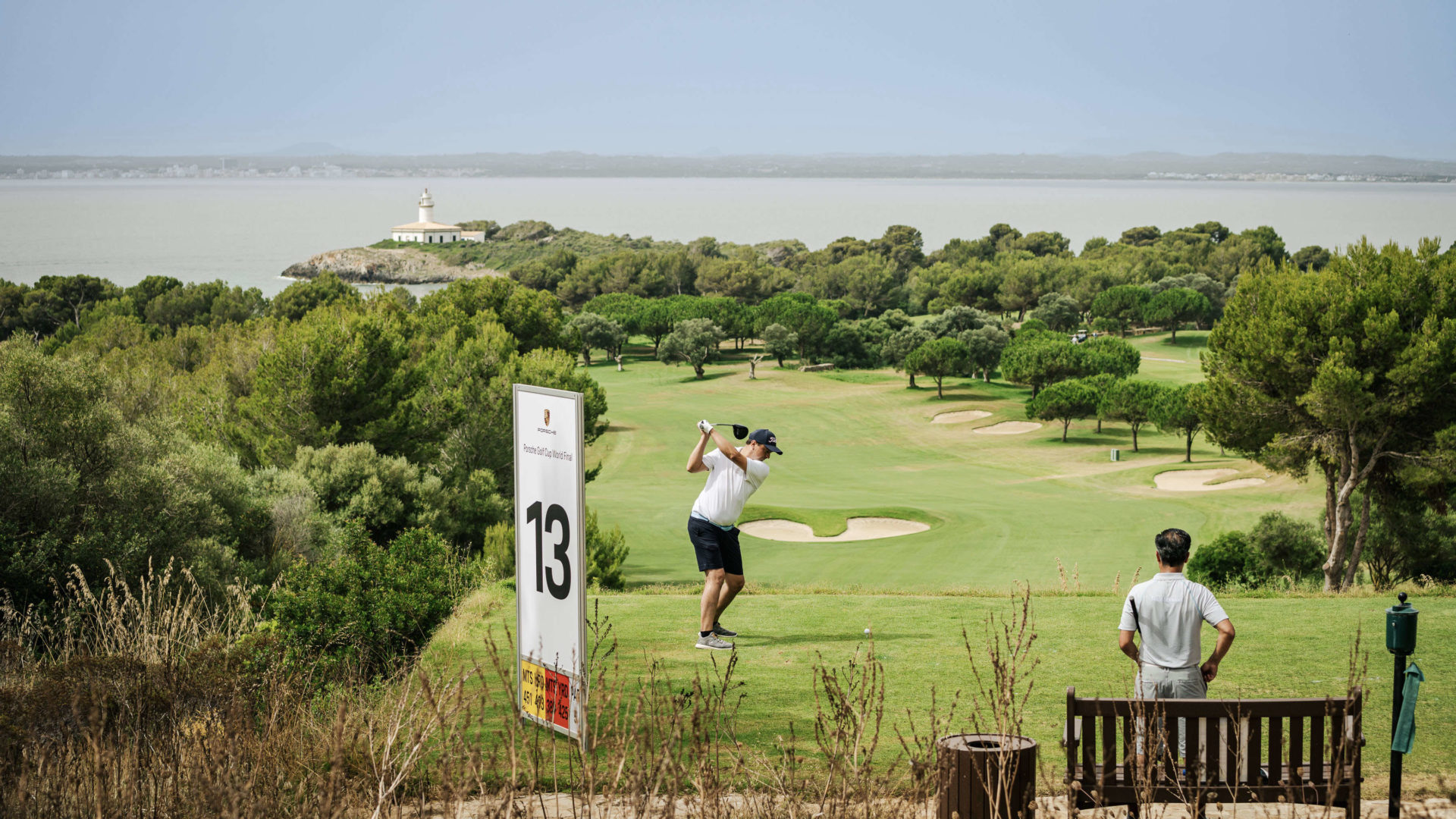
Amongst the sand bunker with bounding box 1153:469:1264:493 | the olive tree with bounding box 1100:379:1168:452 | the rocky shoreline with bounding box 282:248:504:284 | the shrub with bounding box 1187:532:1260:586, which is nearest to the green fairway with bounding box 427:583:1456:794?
the shrub with bounding box 1187:532:1260:586

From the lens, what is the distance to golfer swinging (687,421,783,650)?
8.19 metres

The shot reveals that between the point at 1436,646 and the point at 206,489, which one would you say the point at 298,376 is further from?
the point at 1436,646

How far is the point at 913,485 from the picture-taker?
42531 mm

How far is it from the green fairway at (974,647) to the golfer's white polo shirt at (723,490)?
112 cm


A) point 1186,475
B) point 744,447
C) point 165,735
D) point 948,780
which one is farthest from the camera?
point 1186,475

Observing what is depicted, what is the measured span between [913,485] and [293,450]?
2345cm

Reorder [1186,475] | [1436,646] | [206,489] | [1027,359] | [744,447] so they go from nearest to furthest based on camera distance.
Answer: [744,447], [1436,646], [206,489], [1186,475], [1027,359]

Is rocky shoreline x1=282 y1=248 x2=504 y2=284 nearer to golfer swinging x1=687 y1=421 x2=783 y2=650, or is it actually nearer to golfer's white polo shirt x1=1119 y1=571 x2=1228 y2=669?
golfer swinging x1=687 y1=421 x2=783 y2=650

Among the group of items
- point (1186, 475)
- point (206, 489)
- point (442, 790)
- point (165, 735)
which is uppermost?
point (442, 790)

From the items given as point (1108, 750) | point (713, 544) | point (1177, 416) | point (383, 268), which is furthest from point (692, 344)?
point (383, 268)

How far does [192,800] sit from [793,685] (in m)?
4.39

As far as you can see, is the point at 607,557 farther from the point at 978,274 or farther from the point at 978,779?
the point at 978,274

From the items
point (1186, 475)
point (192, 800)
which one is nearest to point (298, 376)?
point (192, 800)

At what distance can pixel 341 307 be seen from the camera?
4219 centimetres
